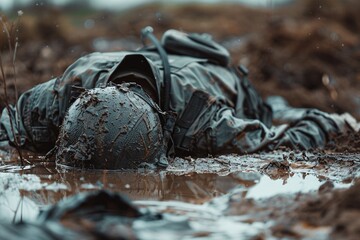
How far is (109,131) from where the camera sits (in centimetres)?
378

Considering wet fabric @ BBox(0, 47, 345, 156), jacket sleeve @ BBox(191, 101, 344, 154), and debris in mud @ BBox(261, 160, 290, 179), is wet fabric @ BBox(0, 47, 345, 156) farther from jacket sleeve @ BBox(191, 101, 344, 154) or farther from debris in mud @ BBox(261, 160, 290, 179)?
debris in mud @ BBox(261, 160, 290, 179)

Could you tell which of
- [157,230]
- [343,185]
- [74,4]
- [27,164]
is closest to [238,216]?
[157,230]

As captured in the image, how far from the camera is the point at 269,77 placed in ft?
37.4

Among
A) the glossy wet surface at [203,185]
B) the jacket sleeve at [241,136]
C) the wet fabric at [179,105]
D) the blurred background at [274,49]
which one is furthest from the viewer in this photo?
the blurred background at [274,49]

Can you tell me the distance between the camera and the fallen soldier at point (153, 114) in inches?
151

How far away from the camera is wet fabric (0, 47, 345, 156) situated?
4.37 meters

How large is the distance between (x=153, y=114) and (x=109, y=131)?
0.34 meters

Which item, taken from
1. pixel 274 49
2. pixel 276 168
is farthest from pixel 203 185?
pixel 274 49

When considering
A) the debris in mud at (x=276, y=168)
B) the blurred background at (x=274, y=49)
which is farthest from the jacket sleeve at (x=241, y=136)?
the blurred background at (x=274, y=49)

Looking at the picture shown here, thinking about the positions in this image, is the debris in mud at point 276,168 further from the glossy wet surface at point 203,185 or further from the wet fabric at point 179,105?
the wet fabric at point 179,105

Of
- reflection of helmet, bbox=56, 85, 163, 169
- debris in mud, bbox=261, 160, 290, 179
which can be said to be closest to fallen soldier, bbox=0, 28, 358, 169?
reflection of helmet, bbox=56, 85, 163, 169

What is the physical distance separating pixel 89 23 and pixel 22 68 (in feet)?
55.6

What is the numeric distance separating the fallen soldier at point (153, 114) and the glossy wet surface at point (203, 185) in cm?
15

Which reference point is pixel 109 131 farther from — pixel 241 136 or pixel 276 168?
pixel 241 136
